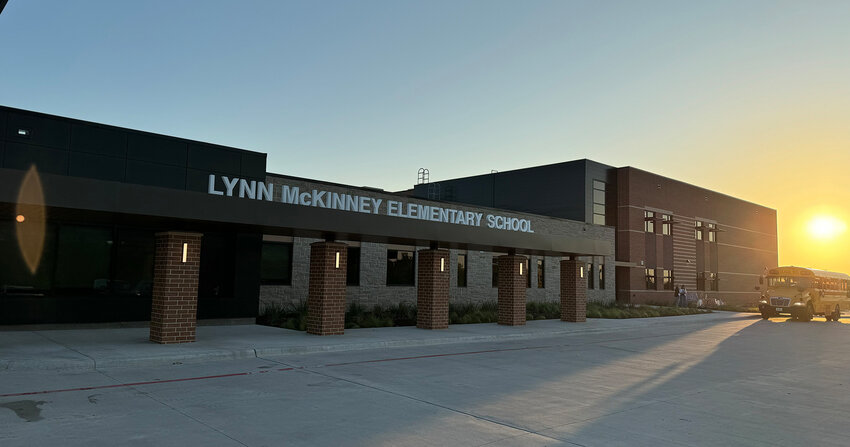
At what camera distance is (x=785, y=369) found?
13.5 m

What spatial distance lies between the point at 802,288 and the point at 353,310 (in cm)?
2749

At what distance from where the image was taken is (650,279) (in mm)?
46000

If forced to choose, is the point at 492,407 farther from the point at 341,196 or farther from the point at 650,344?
the point at 341,196

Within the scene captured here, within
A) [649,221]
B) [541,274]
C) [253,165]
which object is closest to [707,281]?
[649,221]

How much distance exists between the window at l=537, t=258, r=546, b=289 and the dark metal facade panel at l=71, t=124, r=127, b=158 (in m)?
24.0

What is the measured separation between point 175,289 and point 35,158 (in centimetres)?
640

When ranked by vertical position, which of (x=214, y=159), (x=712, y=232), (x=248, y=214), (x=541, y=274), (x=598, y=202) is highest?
Answer: (x=598, y=202)

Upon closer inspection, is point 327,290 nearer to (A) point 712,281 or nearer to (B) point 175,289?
(B) point 175,289

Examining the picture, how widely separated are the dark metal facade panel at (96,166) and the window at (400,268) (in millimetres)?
12006

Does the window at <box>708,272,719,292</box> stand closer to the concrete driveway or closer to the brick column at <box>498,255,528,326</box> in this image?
the brick column at <box>498,255,528,326</box>

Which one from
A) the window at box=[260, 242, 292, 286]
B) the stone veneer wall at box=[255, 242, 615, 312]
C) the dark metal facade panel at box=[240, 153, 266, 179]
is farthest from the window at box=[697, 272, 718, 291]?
the dark metal facade panel at box=[240, 153, 266, 179]

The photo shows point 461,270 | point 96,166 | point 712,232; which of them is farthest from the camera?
point 712,232

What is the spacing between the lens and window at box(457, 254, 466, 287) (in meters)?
29.3

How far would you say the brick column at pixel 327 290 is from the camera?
1675 cm
